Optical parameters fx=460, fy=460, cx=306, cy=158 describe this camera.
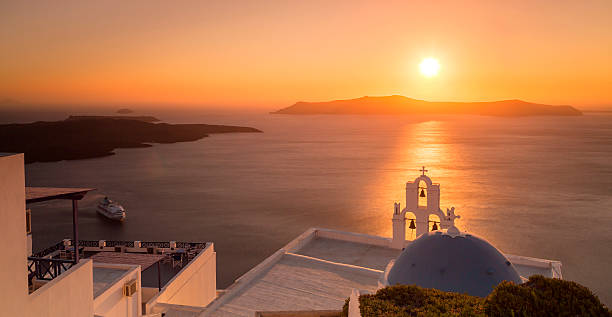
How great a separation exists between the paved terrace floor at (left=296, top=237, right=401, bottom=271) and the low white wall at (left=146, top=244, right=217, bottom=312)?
157 inches

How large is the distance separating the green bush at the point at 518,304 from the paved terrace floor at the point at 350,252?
37.2 feet

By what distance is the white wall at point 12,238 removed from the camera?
19.3 feet

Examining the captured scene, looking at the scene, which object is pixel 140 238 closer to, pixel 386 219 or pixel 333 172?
pixel 386 219

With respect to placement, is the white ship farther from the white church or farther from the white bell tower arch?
→ the white bell tower arch

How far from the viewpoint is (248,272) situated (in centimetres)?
1566

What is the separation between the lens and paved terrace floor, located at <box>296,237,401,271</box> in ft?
61.3

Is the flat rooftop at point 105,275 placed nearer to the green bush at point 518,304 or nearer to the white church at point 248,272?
the white church at point 248,272

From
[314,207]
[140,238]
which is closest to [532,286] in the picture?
[140,238]

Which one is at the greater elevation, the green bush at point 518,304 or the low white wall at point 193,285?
the green bush at point 518,304

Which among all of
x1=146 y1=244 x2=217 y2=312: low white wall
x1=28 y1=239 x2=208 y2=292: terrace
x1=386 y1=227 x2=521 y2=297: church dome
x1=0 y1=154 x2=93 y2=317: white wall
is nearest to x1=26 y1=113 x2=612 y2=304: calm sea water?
x1=28 y1=239 x2=208 y2=292: terrace

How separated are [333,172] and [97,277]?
69.0 metres

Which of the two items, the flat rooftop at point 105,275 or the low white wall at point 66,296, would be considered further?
the flat rooftop at point 105,275

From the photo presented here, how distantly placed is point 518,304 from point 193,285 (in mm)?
14689

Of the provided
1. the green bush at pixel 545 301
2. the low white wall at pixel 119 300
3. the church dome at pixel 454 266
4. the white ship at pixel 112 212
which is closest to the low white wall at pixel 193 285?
the low white wall at pixel 119 300
